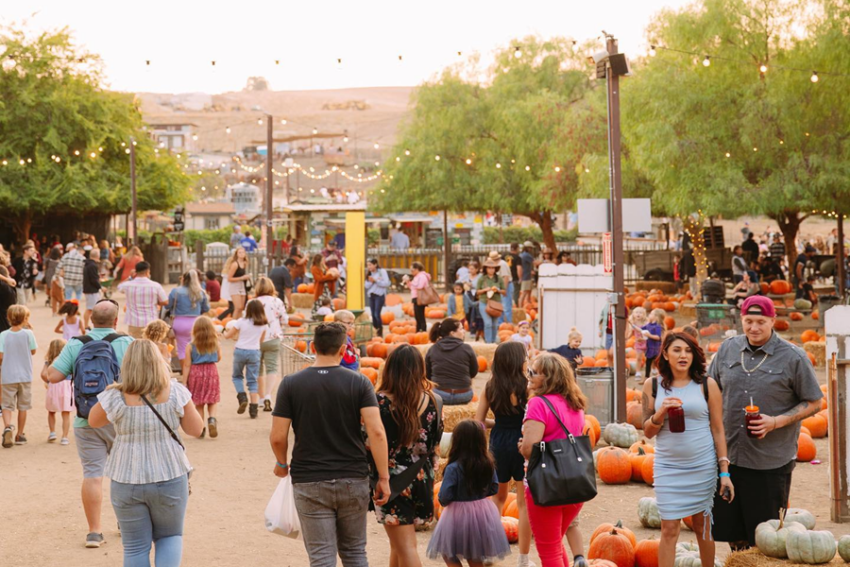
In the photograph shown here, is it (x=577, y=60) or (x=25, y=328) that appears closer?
(x=25, y=328)

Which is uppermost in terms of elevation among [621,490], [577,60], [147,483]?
[577,60]

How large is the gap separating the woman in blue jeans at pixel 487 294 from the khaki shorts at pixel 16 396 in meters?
8.69

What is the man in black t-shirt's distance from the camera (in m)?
5.48

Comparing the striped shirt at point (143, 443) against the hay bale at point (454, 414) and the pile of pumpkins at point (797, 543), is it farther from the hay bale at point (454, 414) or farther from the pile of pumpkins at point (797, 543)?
the hay bale at point (454, 414)

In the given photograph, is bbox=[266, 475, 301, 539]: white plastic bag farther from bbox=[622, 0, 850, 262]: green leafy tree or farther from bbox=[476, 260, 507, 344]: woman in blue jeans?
bbox=[622, 0, 850, 262]: green leafy tree

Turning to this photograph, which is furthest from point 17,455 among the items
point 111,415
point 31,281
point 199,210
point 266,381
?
point 199,210

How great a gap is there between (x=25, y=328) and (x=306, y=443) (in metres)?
7.04

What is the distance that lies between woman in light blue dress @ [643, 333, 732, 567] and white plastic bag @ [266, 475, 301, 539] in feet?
6.47

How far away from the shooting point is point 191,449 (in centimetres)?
1138

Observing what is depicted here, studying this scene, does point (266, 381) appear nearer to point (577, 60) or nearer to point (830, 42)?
point (830, 42)

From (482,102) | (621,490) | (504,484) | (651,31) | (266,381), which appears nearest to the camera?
(504,484)

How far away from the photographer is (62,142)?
40812 millimetres

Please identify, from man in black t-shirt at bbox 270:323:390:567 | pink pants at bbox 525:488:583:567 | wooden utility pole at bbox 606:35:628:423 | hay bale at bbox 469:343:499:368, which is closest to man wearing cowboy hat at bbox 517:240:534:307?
hay bale at bbox 469:343:499:368

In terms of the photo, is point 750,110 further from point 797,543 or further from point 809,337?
point 797,543
